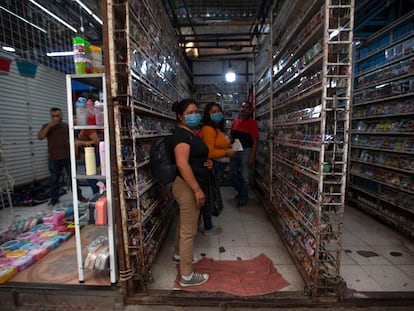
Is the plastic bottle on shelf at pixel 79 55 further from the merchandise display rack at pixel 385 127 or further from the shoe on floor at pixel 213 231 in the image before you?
the merchandise display rack at pixel 385 127

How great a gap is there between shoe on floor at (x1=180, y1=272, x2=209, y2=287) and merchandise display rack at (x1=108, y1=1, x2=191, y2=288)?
295 mm

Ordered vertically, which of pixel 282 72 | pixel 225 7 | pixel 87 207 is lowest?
pixel 87 207

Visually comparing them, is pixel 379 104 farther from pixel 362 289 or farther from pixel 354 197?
pixel 362 289

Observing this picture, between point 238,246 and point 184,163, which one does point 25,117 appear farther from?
point 238,246

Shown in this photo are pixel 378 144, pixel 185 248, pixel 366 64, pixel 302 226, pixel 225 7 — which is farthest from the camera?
pixel 225 7

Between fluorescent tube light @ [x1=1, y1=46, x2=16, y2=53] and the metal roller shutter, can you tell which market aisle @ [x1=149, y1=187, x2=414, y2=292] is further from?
fluorescent tube light @ [x1=1, y1=46, x2=16, y2=53]

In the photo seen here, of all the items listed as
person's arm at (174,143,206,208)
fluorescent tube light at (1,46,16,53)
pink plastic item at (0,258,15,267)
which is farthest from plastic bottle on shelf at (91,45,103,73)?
fluorescent tube light at (1,46,16,53)

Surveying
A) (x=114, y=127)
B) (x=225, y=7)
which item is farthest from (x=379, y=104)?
(x=114, y=127)

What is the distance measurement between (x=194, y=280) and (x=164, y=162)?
1.05 meters

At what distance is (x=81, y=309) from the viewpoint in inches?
68.5

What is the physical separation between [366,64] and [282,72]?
76.7 inches

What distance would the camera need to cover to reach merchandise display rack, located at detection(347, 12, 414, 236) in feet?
9.23

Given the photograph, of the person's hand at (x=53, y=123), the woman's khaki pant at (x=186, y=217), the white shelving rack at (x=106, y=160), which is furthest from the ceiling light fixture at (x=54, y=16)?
the woman's khaki pant at (x=186, y=217)

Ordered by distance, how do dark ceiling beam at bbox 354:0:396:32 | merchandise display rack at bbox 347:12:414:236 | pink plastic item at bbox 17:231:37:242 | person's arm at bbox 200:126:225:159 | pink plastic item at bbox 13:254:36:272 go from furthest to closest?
1. dark ceiling beam at bbox 354:0:396:32
2. merchandise display rack at bbox 347:12:414:236
3. pink plastic item at bbox 17:231:37:242
4. person's arm at bbox 200:126:225:159
5. pink plastic item at bbox 13:254:36:272
